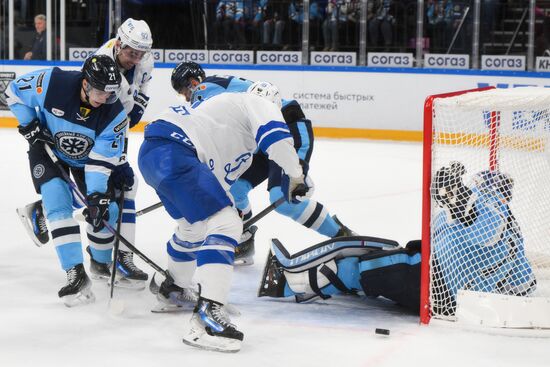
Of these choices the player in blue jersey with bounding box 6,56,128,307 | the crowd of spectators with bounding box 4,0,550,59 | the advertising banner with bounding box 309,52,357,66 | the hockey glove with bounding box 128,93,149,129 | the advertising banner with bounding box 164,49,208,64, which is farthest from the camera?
the advertising banner with bounding box 164,49,208,64

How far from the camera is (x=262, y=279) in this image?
12.2 feet

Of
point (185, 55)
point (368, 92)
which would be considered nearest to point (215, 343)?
point (368, 92)

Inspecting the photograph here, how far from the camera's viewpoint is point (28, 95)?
12.3ft

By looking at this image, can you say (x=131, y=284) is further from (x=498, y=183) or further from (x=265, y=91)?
(x=498, y=183)

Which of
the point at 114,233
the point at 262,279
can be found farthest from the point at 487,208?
the point at 114,233

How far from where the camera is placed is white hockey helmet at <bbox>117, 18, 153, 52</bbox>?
414 cm

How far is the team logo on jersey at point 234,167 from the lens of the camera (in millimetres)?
3340

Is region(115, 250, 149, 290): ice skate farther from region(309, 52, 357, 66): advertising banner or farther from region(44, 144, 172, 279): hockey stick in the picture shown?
region(309, 52, 357, 66): advertising banner

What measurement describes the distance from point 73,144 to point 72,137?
3 centimetres

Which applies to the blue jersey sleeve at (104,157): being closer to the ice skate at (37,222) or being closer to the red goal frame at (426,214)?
the ice skate at (37,222)

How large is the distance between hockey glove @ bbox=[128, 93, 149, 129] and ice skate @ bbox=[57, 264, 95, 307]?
3.51 feet

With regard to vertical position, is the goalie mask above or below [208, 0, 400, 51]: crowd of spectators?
below

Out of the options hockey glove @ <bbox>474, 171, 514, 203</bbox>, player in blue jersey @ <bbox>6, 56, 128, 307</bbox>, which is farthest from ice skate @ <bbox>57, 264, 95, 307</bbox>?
hockey glove @ <bbox>474, 171, 514, 203</bbox>

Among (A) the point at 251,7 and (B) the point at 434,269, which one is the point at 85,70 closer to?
(B) the point at 434,269
